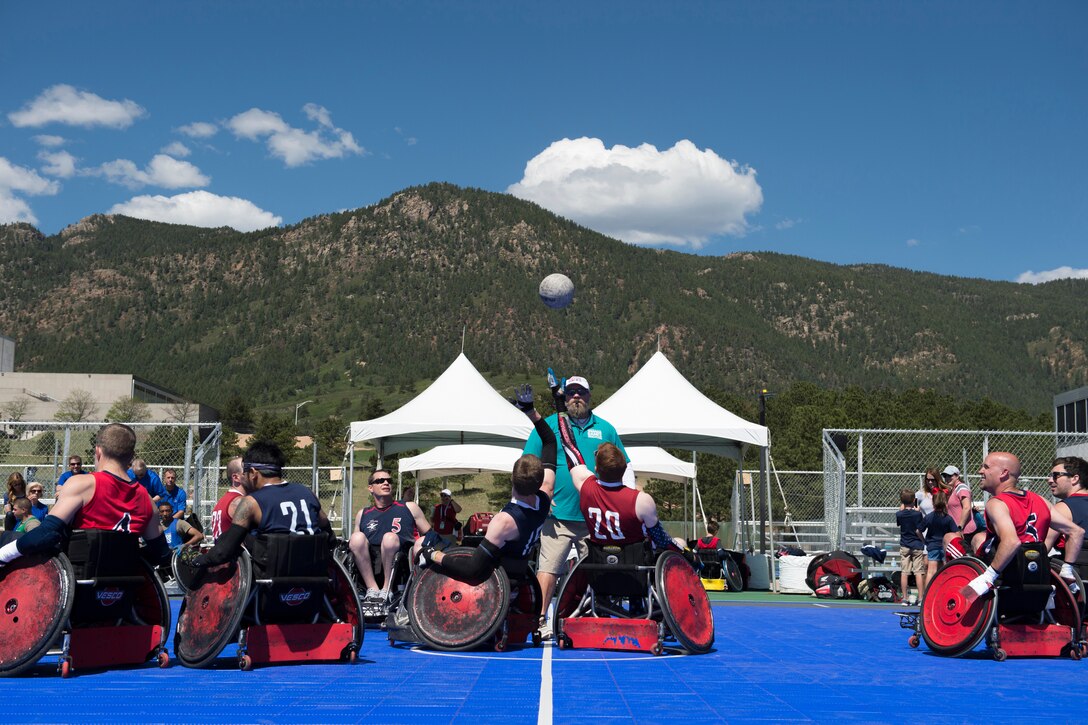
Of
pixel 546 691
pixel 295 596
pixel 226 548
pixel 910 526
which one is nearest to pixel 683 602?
pixel 546 691

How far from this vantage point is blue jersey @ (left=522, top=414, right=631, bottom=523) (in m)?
9.90

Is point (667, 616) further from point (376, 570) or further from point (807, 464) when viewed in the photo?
point (807, 464)

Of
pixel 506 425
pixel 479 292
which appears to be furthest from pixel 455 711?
pixel 479 292

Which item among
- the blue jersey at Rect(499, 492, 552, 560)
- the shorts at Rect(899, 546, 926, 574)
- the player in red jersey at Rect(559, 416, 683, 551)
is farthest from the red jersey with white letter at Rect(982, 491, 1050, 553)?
the shorts at Rect(899, 546, 926, 574)

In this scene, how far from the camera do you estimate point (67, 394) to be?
130625 mm

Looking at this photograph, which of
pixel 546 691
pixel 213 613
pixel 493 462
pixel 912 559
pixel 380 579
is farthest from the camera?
pixel 493 462

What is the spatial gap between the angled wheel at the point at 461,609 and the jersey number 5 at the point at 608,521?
80 centimetres

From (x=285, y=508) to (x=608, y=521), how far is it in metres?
2.45

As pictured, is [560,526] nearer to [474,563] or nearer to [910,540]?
[474,563]

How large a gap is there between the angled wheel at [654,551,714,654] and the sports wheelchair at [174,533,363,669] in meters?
2.20

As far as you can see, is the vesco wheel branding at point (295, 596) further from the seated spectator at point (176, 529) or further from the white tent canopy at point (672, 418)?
the white tent canopy at point (672, 418)

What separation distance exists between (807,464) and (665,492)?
9949mm

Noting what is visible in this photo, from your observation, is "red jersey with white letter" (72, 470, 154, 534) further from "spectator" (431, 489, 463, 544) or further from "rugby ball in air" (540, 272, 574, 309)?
"rugby ball in air" (540, 272, 574, 309)

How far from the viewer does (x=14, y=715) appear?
18.8ft
